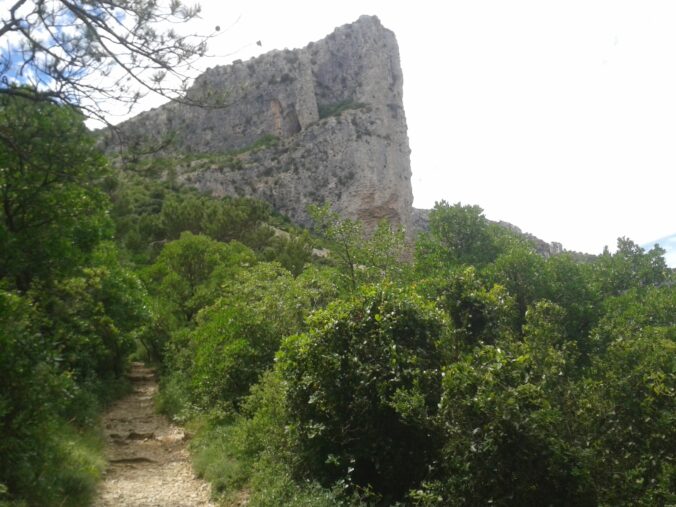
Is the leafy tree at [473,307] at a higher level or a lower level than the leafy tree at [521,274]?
lower

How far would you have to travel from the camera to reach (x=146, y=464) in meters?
12.2

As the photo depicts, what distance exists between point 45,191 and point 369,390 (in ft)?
23.6

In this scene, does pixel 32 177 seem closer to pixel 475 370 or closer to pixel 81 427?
pixel 81 427

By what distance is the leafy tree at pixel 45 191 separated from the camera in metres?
8.32

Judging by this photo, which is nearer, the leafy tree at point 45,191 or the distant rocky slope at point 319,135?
the leafy tree at point 45,191

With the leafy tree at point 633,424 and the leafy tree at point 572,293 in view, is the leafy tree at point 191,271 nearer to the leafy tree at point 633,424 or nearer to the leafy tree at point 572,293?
the leafy tree at point 572,293

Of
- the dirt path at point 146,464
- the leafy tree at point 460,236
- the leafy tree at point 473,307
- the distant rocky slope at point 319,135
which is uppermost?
the distant rocky slope at point 319,135

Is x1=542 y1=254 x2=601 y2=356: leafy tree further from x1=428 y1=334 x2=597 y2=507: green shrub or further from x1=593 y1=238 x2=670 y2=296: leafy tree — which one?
x1=428 y1=334 x2=597 y2=507: green shrub

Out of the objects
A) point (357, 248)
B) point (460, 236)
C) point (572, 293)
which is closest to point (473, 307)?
point (357, 248)

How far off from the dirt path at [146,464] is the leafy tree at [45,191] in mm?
4334

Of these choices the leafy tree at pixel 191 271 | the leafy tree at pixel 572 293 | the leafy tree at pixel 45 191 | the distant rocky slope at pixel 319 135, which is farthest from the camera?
the distant rocky slope at pixel 319 135

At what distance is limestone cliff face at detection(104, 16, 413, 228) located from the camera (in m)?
57.5

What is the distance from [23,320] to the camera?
7.61 metres

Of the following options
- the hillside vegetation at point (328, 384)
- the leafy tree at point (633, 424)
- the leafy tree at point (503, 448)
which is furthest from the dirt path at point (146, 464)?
the leafy tree at point (633, 424)
